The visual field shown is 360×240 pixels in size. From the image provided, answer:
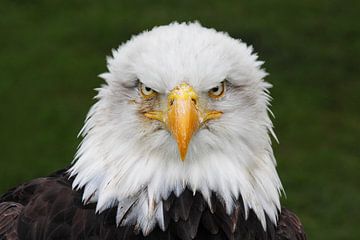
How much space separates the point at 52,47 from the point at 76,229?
28.2 feet

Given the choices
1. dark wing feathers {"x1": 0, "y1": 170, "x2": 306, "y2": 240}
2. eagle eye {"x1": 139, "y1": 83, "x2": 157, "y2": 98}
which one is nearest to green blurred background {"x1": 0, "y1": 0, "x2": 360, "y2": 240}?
dark wing feathers {"x1": 0, "y1": 170, "x2": 306, "y2": 240}

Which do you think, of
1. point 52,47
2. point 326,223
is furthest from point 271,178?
point 52,47

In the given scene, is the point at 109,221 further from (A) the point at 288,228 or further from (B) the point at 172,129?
(A) the point at 288,228

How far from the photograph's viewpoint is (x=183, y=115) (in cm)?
474

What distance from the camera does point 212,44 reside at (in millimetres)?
4973

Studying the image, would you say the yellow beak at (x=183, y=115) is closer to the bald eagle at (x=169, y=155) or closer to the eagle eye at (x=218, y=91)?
the bald eagle at (x=169, y=155)

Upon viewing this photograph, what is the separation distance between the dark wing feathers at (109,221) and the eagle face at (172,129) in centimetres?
5

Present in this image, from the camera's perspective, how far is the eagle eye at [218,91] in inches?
196

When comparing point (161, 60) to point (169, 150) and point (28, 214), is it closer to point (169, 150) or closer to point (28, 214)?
point (169, 150)

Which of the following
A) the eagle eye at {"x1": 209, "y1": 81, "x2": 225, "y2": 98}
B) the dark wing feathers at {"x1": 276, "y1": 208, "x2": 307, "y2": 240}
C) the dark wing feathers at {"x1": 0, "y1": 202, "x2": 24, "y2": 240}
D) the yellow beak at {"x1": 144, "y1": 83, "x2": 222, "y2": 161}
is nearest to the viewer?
the yellow beak at {"x1": 144, "y1": 83, "x2": 222, "y2": 161}

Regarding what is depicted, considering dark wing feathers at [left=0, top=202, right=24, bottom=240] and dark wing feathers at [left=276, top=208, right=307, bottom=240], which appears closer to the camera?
dark wing feathers at [left=0, top=202, right=24, bottom=240]

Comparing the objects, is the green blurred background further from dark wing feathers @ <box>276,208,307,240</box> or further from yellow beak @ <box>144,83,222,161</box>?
yellow beak @ <box>144,83,222,161</box>

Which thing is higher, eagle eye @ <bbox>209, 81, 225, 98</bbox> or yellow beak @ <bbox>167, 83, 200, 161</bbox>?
eagle eye @ <bbox>209, 81, 225, 98</bbox>

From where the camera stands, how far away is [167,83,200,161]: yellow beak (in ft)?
15.4
